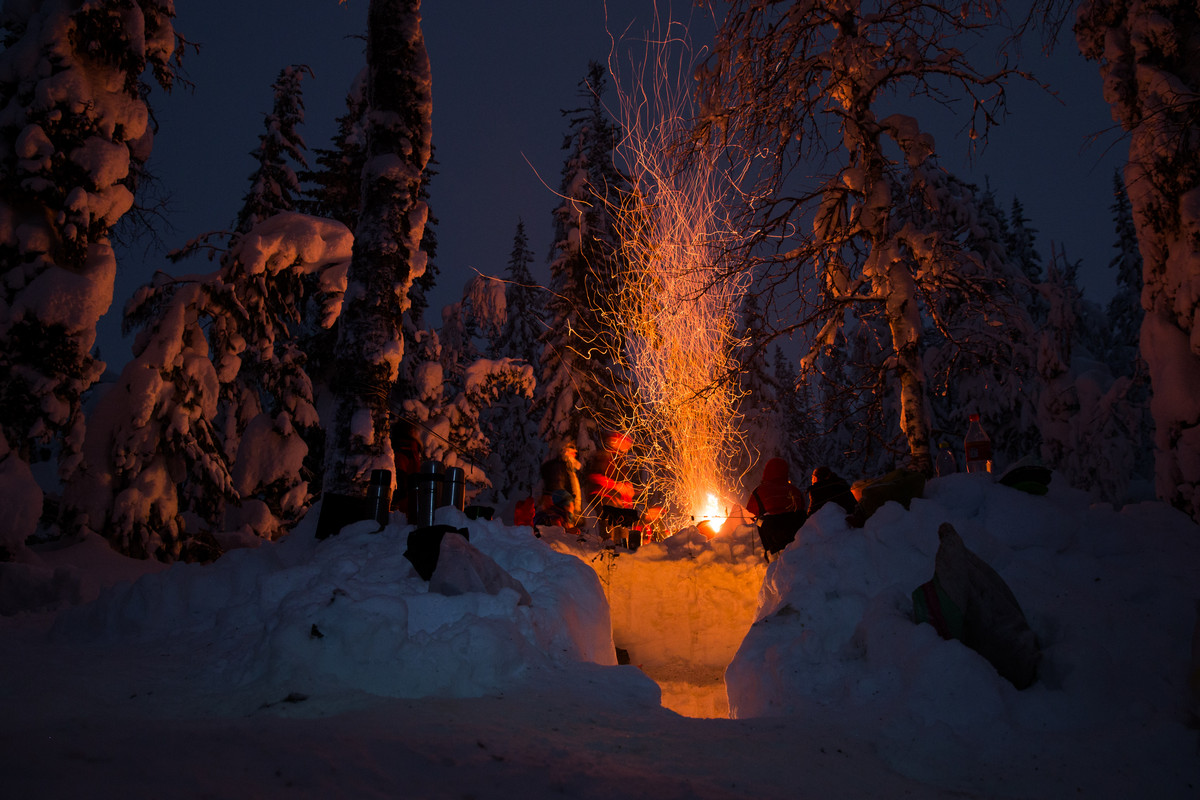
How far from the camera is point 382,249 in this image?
592 centimetres

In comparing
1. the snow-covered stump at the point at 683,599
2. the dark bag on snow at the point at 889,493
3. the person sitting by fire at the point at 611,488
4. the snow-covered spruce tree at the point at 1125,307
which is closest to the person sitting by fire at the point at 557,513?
the person sitting by fire at the point at 611,488

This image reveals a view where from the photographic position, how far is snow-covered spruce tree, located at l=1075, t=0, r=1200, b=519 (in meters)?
5.84

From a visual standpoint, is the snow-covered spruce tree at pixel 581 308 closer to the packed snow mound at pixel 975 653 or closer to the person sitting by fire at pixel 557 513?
the person sitting by fire at pixel 557 513

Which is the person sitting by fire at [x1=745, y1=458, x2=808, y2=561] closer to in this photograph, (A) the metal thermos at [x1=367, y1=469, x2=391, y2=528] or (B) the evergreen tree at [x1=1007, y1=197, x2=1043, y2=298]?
(A) the metal thermos at [x1=367, y1=469, x2=391, y2=528]

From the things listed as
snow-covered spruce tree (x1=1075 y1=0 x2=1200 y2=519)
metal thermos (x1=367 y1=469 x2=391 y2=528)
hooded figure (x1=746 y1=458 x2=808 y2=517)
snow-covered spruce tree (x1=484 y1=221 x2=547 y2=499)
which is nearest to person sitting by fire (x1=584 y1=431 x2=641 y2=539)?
hooded figure (x1=746 y1=458 x2=808 y2=517)

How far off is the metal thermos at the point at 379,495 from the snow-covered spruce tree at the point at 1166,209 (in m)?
7.25

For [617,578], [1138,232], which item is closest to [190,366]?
[617,578]

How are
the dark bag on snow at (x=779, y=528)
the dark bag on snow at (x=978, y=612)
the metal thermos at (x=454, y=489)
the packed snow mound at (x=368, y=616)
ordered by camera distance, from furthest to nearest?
1. the dark bag on snow at (x=779, y=528)
2. the metal thermos at (x=454, y=489)
3. the dark bag on snow at (x=978, y=612)
4. the packed snow mound at (x=368, y=616)

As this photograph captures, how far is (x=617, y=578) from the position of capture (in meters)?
7.82

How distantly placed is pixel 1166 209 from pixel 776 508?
16.2 ft

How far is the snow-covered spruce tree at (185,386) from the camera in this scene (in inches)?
282

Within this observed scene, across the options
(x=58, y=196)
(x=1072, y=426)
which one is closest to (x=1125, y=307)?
(x=1072, y=426)

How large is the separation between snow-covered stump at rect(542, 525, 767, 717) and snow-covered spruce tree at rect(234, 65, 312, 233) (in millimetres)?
11638

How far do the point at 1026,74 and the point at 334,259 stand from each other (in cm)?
805
